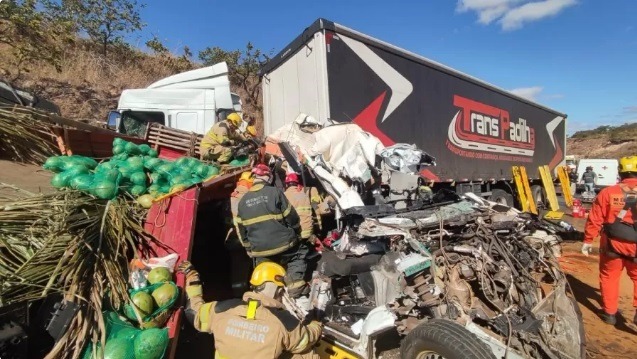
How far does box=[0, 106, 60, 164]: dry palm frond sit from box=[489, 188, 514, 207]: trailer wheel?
9291mm

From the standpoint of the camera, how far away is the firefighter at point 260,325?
209cm

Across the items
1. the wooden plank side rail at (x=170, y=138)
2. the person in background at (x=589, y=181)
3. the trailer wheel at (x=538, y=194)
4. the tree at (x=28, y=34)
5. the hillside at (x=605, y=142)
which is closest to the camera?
the wooden plank side rail at (x=170, y=138)

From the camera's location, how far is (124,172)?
145 inches

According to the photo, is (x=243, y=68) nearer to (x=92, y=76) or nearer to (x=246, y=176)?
(x=92, y=76)

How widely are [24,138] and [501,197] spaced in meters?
10.2

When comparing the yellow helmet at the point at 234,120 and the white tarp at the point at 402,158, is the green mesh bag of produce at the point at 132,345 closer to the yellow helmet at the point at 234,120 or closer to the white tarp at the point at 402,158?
the yellow helmet at the point at 234,120

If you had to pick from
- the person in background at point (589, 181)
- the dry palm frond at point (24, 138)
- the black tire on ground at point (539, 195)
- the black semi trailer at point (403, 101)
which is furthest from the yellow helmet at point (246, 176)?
the person in background at point (589, 181)

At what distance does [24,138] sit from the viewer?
4.04 metres

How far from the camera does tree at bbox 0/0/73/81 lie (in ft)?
29.6

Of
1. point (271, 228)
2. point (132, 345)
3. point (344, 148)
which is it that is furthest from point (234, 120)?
point (132, 345)

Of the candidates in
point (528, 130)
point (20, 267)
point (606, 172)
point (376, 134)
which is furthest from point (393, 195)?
point (606, 172)

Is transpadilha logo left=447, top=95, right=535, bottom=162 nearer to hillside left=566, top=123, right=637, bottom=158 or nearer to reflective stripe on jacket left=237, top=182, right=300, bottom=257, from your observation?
reflective stripe on jacket left=237, top=182, right=300, bottom=257

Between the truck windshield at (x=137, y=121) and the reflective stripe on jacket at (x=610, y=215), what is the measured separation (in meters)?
6.66

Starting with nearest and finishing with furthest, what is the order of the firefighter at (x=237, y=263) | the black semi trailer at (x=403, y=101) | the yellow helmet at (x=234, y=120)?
the firefighter at (x=237, y=263)
the yellow helmet at (x=234, y=120)
the black semi trailer at (x=403, y=101)
